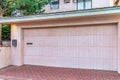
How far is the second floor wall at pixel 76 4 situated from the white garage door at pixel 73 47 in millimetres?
6818

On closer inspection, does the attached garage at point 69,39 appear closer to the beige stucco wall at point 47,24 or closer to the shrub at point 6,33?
the beige stucco wall at point 47,24

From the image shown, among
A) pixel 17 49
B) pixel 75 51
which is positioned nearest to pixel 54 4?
pixel 17 49

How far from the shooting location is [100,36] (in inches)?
397

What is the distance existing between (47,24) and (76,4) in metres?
7.35

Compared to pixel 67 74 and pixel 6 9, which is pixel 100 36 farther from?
pixel 6 9

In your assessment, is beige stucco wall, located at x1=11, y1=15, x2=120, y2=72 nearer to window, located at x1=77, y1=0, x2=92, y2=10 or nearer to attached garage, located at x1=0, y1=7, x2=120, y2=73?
attached garage, located at x1=0, y1=7, x2=120, y2=73

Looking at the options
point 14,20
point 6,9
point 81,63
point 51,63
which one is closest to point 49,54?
point 51,63

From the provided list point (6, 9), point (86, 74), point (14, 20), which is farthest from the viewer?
point (6, 9)

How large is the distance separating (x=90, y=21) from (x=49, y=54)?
3093mm

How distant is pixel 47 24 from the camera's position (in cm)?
1138

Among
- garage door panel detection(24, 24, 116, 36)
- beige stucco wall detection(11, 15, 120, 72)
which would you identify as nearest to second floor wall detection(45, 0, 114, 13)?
garage door panel detection(24, 24, 116, 36)

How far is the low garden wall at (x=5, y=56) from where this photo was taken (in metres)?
11.8

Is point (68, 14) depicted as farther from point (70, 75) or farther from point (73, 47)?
point (70, 75)

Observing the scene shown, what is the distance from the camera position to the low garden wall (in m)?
11.8
